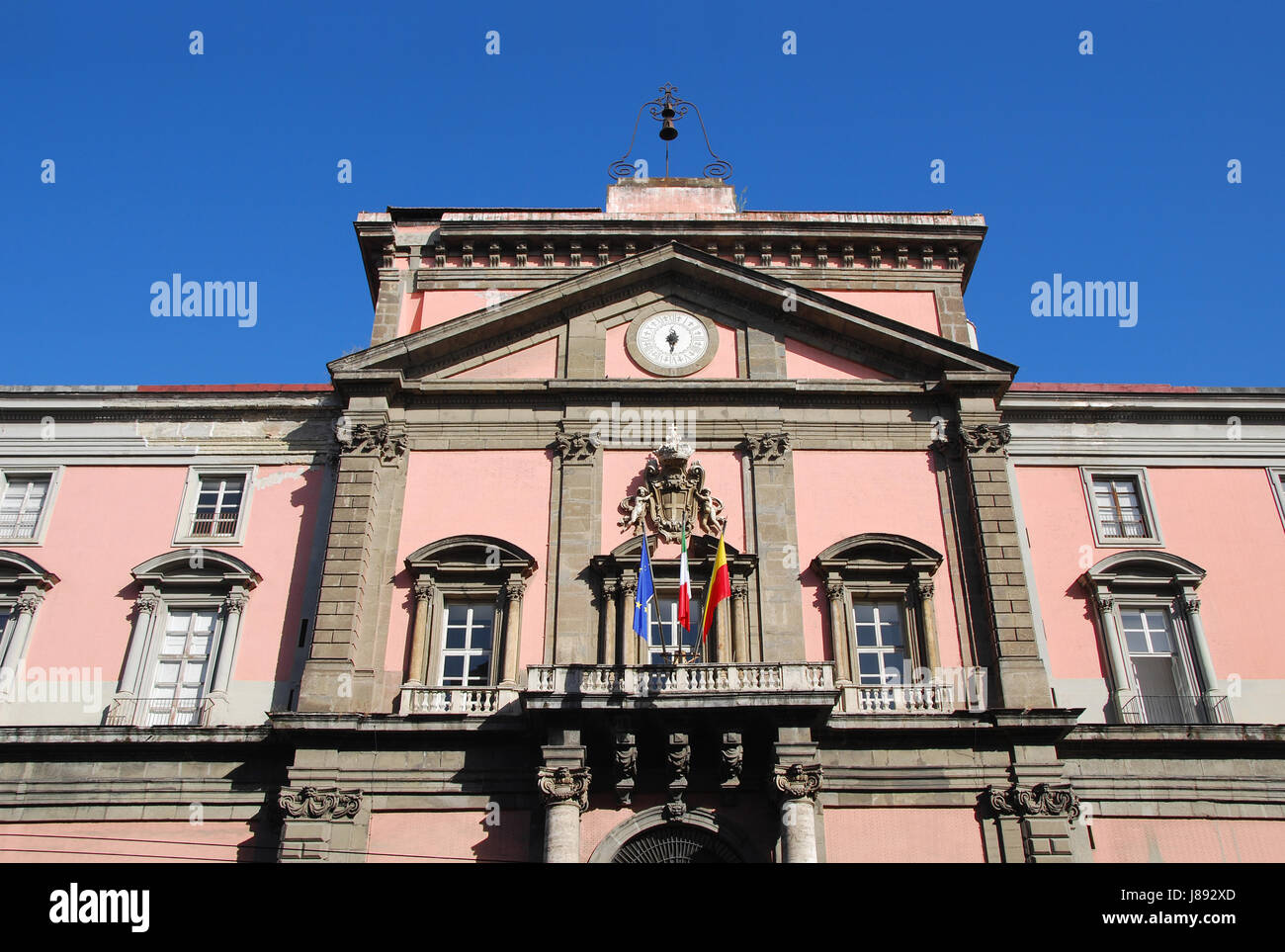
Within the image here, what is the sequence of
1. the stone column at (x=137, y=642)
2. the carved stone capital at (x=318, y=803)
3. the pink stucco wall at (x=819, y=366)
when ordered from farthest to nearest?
the pink stucco wall at (x=819, y=366), the stone column at (x=137, y=642), the carved stone capital at (x=318, y=803)

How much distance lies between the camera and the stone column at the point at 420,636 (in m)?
20.4

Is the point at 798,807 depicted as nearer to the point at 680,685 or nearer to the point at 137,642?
the point at 680,685

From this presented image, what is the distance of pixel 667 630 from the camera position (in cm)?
2106

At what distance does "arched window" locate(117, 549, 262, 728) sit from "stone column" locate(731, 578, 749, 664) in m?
9.23

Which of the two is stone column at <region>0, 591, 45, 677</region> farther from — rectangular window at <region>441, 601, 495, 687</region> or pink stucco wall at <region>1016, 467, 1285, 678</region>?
pink stucco wall at <region>1016, 467, 1285, 678</region>

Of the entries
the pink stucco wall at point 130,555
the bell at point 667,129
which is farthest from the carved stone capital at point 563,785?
the bell at point 667,129

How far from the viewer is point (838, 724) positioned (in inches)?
754

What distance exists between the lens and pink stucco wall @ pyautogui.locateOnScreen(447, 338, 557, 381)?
24.0 metres

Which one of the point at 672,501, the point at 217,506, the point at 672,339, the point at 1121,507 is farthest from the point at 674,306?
the point at 217,506

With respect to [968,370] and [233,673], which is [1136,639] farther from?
[233,673]

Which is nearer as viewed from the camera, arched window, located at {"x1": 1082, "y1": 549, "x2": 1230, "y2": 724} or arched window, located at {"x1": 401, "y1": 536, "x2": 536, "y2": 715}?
arched window, located at {"x1": 401, "y1": 536, "x2": 536, "y2": 715}

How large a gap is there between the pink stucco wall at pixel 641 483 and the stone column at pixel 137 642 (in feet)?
28.7

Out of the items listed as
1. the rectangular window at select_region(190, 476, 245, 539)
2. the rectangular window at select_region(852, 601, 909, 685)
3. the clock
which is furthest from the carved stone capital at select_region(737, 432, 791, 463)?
the rectangular window at select_region(190, 476, 245, 539)

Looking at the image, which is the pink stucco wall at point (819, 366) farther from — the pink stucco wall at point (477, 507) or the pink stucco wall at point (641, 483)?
the pink stucco wall at point (477, 507)
